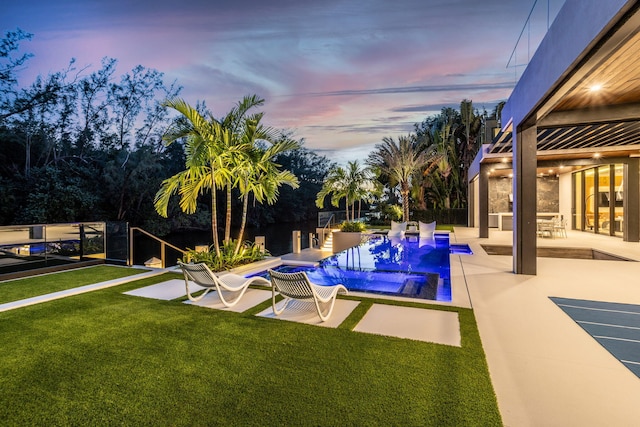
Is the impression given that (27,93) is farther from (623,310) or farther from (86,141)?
(623,310)

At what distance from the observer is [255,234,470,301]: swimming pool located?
661 centimetres

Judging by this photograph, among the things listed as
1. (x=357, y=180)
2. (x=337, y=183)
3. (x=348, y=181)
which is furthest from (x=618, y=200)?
(x=337, y=183)

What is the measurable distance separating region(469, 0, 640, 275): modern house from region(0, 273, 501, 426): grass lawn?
358cm

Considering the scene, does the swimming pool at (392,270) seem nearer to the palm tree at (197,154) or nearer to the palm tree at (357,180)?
the palm tree at (197,154)

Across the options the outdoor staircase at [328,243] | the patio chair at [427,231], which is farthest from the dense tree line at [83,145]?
the patio chair at [427,231]

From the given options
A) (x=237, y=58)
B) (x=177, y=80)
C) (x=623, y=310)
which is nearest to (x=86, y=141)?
(x=177, y=80)

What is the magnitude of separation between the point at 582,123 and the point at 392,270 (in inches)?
206

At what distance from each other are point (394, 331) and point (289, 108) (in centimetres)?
2184

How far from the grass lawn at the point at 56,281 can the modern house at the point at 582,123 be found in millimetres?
8989

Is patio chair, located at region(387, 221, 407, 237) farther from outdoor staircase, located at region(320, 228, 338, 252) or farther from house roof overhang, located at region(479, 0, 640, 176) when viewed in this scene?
house roof overhang, located at region(479, 0, 640, 176)

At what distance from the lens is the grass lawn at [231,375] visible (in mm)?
2465

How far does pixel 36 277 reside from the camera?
714cm

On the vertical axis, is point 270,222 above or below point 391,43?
below

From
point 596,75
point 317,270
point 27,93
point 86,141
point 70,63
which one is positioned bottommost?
point 317,270
